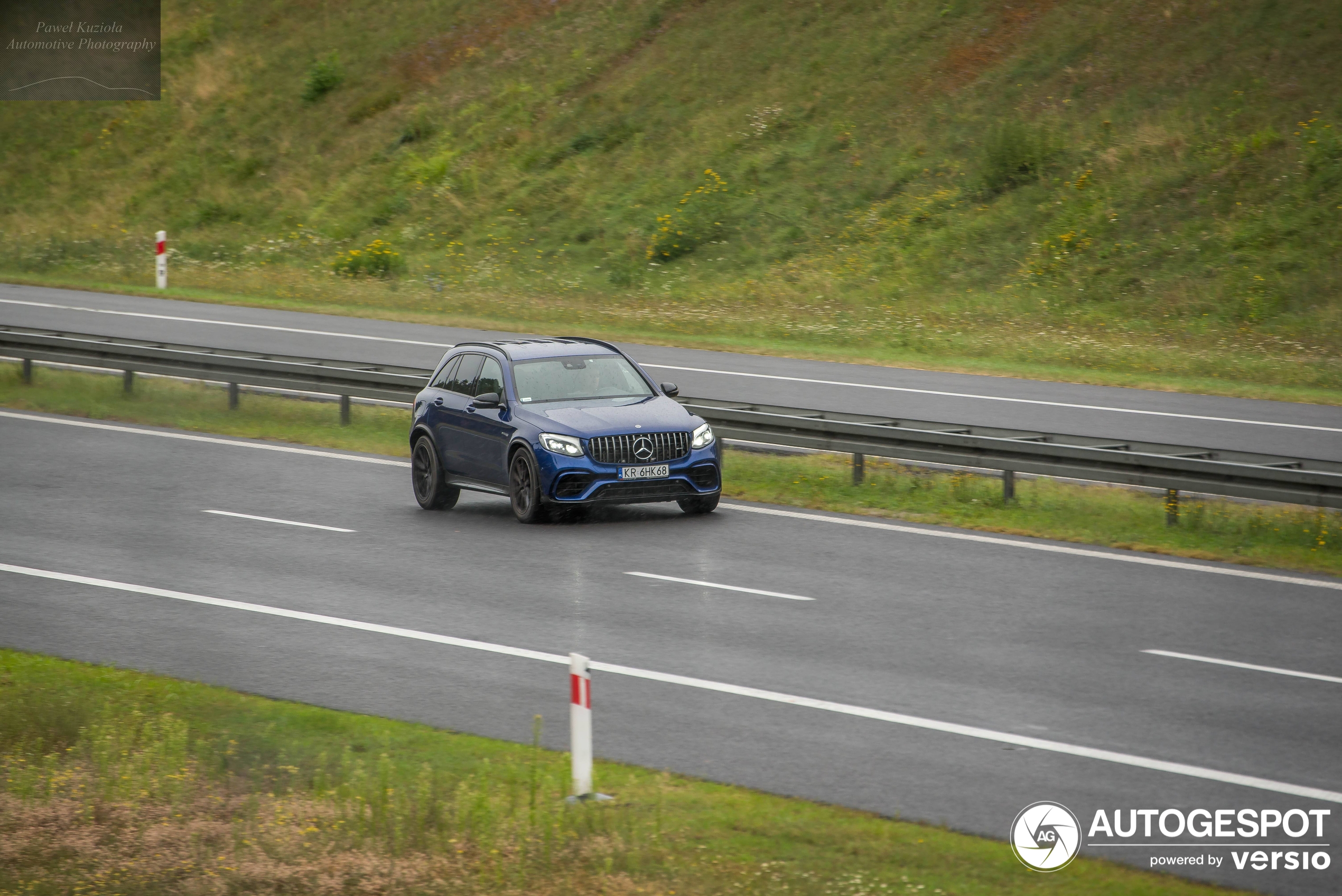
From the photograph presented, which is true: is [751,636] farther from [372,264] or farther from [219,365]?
[372,264]

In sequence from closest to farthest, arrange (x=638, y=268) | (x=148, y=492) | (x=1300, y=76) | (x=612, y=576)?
1. (x=612, y=576)
2. (x=148, y=492)
3. (x=1300, y=76)
4. (x=638, y=268)

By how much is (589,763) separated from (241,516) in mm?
9320

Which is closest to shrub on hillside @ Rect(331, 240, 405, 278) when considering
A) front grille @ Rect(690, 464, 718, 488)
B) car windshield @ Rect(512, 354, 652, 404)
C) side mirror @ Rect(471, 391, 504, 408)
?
car windshield @ Rect(512, 354, 652, 404)

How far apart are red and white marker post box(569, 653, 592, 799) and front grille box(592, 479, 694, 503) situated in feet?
25.4

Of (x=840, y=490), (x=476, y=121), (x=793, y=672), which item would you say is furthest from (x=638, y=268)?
(x=793, y=672)

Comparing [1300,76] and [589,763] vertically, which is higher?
[1300,76]

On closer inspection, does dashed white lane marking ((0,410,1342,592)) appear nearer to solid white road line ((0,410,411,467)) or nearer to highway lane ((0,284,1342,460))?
solid white road line ((0,410,411,467))

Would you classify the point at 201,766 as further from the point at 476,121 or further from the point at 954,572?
the point at 476,121

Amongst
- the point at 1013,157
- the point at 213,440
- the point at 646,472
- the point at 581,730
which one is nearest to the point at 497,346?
the point at 646,472

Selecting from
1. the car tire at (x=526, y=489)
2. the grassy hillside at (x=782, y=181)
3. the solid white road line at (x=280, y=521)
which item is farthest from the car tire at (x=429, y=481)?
the grassy hillside at (x=782, y=181)

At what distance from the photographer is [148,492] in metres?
17.8

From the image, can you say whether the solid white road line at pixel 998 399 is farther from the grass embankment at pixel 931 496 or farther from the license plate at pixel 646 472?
the license plate at pixel 646 472

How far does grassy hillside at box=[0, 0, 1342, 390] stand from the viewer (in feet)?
110

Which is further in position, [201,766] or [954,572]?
[954,572]
